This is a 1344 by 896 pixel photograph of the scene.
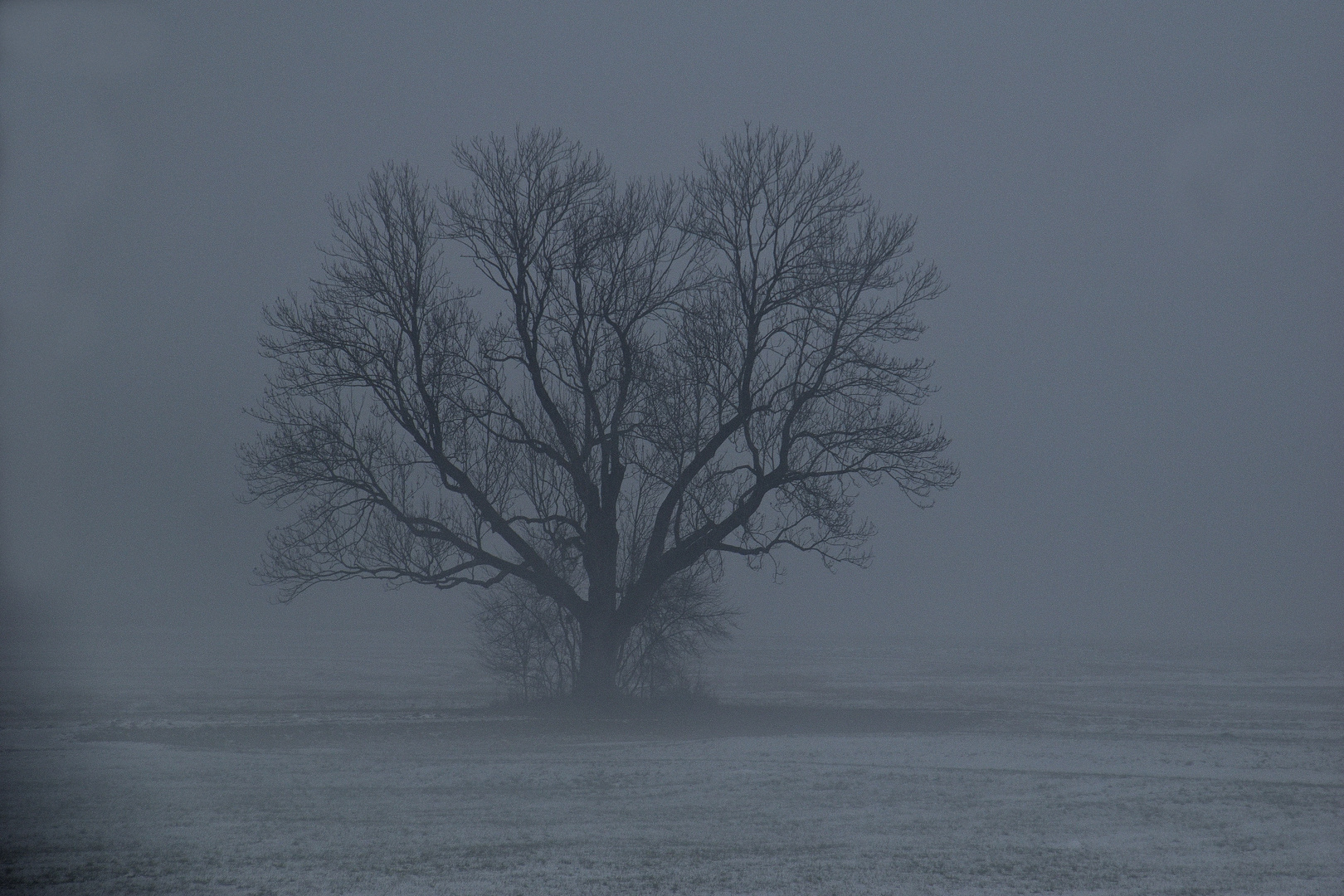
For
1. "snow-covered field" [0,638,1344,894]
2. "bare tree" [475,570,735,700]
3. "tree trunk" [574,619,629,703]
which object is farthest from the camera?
"bare tree" [475,570,735,700]

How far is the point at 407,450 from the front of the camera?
81.5 feet

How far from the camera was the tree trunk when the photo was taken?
2511cm

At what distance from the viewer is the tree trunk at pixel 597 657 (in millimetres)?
25109

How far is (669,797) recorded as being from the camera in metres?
13.1

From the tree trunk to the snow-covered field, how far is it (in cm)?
199

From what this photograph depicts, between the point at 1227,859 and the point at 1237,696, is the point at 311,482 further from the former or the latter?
the point at 1237,696

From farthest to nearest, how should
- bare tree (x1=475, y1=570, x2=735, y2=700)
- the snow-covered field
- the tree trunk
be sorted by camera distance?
bare tree (x1=475, y1=570, x2=735, y2=700)
the tree trunk
the snow-covered field

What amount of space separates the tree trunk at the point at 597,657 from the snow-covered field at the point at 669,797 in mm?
1988

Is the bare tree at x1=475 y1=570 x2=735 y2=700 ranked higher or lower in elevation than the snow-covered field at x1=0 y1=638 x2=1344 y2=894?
higher

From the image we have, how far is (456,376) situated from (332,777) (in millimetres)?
12180

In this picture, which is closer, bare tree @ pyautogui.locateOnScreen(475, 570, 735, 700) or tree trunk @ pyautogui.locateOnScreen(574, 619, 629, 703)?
tree trunk @ pyautogui.locateOnScreen(574, 619, 629, 703)

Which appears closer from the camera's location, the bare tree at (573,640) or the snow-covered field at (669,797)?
the snow-covered field at (669,797)

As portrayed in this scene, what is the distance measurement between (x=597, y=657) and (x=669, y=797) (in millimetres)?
12275

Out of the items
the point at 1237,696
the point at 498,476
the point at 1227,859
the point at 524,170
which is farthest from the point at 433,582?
the point at 1237,696
